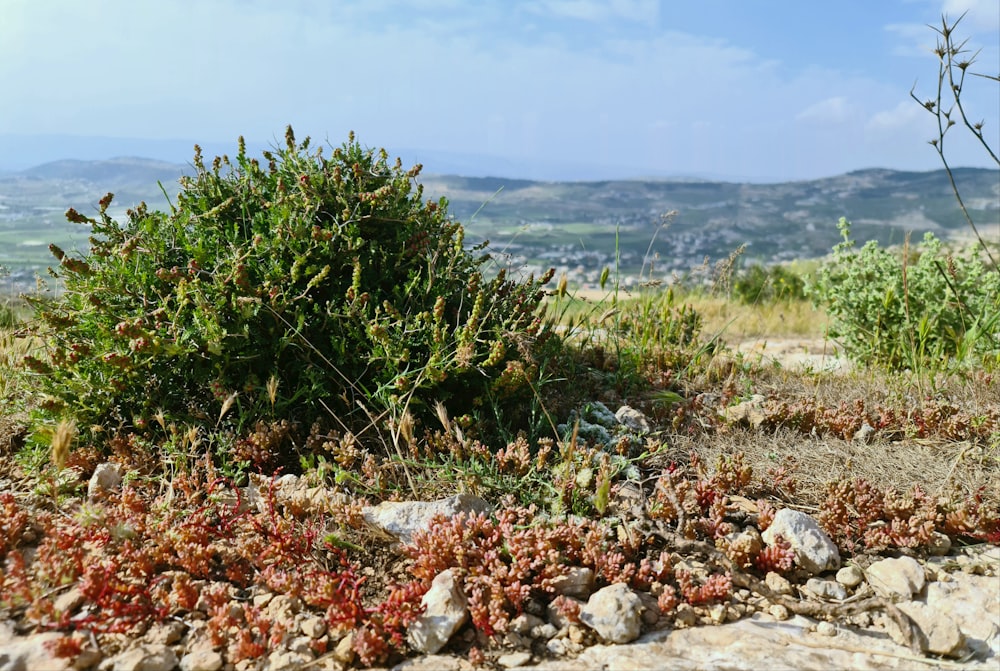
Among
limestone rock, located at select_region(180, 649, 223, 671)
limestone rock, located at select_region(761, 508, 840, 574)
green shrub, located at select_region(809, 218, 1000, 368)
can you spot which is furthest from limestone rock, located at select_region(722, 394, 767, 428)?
limestone rock, located at select_region(180, 649, 223, 671)

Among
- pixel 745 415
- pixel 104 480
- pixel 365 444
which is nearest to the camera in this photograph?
pixel 104 480

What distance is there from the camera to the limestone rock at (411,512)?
10.3ft

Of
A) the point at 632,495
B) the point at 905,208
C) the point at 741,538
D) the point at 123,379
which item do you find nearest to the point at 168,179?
the point at 123,379

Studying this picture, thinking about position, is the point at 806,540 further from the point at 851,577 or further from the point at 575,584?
the point at 575,584

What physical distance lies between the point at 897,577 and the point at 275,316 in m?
3.19

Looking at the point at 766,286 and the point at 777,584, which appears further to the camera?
the point at 766,286

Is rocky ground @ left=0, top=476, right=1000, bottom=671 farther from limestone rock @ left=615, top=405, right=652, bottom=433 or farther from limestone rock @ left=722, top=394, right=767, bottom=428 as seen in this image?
limestone rock @ left=722, top=394, right=767, bottom=428

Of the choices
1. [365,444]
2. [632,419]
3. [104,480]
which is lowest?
[104,480]

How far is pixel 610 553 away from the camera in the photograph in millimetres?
3029

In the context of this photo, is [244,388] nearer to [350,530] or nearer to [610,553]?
[350,530]

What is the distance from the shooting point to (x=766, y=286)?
38.3ft

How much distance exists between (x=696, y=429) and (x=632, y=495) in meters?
0.92

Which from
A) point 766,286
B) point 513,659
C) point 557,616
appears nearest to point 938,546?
point 557,616

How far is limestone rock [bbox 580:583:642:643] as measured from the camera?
2.67 m
